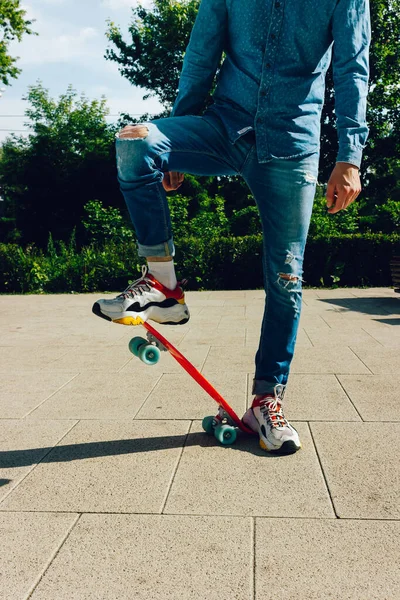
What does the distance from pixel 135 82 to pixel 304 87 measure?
29.7 meters

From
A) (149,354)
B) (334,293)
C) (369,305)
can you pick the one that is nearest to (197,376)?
(149,354)

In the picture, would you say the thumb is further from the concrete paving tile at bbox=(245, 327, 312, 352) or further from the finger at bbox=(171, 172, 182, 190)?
the concrete paving tile at bbox=(245, 327, 312, 352)

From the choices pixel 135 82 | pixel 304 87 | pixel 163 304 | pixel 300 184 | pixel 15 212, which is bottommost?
pixel 15 212

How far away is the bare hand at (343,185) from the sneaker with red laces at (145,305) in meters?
0.88

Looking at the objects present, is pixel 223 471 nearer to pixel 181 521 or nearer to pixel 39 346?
pixel 181 521

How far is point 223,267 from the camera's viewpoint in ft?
44.6

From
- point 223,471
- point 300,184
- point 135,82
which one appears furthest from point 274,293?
point 135,82

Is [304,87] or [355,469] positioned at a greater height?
[304,87]

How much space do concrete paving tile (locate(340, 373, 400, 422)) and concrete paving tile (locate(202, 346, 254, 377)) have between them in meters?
0.89

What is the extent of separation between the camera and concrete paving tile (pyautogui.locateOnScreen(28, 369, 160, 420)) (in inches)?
151

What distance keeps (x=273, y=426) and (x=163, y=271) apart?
3.12 ft

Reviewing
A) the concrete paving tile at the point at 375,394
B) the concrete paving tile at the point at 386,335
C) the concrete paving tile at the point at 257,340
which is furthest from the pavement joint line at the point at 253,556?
the concrete paving tile at the point at 386,335

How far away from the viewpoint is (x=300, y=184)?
9.73 feet

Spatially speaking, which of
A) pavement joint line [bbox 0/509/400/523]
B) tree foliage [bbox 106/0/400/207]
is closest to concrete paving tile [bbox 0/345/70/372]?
pavement joint line [bbox 0/509/400/523]
